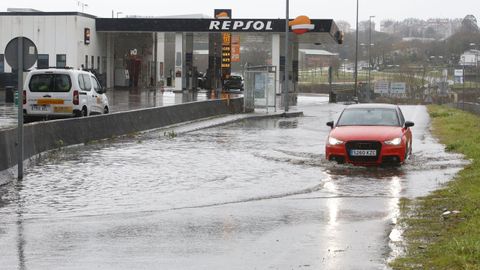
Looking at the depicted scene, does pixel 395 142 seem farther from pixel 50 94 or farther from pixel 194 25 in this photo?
pixel 194 25

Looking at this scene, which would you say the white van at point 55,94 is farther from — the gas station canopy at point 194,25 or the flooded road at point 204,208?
the gas station canopy at point 194,25

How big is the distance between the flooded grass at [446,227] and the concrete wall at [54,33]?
44191 millimetres

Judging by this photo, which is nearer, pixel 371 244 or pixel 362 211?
pixel 371 244

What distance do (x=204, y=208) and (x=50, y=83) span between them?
47.3 feet

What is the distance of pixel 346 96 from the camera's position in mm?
68500

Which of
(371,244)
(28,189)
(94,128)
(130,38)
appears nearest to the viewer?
(371,244)

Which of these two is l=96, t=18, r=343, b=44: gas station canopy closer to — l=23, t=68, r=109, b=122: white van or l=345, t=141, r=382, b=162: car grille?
l=23, t=68, r=109, b=122: white van

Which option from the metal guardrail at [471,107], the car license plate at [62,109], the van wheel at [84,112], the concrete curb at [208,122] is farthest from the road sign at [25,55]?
the metal guardrail at [471,107]

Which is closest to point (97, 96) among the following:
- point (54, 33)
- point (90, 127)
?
point (90, 127)

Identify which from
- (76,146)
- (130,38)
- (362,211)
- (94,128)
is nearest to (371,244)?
(362,211)

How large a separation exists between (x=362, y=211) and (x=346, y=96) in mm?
57579

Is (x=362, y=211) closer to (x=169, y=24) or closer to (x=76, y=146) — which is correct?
(x=76, y=146)

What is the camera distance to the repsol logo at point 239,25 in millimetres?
58781

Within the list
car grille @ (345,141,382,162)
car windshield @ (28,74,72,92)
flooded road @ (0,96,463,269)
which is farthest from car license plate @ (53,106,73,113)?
car grille @ (345,141,382,162)
